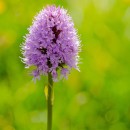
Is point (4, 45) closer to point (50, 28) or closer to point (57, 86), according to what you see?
point (57, 86)

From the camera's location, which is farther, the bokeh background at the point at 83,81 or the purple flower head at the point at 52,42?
the bokeh background at the point at 83,81

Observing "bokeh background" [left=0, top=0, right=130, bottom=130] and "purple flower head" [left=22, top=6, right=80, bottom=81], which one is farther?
"bokeh background" [left=0, top=0, right=130, bottom=130]

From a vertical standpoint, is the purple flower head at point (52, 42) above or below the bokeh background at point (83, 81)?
below

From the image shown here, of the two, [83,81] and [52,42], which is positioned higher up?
[83,81]

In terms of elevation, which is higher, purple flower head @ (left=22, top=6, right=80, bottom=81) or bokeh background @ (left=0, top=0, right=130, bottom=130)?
bokeh background @ (left=0, top=0, right=130, bottom=130)

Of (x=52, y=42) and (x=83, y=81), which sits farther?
(x=83, y=81)

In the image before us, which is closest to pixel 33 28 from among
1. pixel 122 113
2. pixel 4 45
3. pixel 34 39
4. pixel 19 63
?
pixel 34 39
